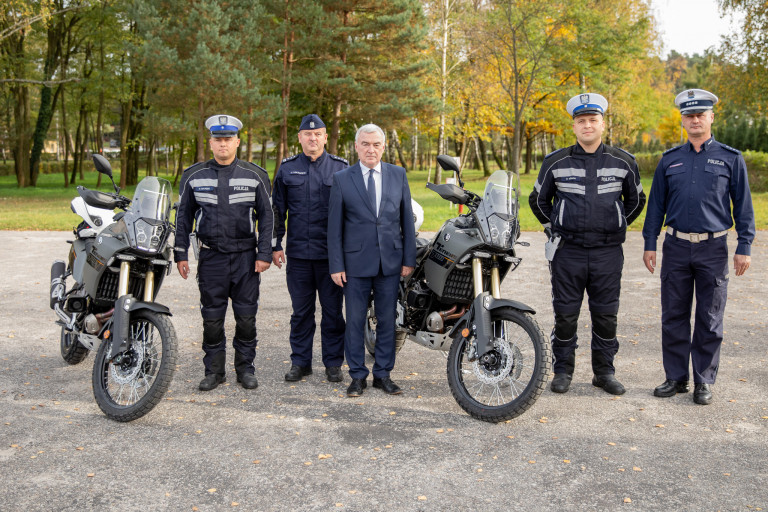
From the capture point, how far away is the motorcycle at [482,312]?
4480 mm

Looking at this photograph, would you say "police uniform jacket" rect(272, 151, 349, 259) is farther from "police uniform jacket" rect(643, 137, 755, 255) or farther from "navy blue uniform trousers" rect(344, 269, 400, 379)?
"police uniform jacket" rect(643, 137, 755, 255)

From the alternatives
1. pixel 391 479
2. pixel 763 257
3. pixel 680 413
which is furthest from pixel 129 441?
pixel 763 257

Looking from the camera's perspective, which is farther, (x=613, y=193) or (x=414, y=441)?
(x=613, y=193)

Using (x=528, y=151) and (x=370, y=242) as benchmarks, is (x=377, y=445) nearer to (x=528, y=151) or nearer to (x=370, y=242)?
(x=370, y=242)

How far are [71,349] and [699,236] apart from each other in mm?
4706

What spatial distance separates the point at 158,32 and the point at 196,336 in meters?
22.9

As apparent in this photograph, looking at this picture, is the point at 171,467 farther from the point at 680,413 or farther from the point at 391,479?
the point at 680,413

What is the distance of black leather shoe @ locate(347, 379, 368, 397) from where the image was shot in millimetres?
5098

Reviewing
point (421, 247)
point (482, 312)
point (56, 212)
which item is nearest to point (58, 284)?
point (421, 247)

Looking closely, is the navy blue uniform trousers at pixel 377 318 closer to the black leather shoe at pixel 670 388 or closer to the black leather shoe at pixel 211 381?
the black leather shoe at pixel 211 381

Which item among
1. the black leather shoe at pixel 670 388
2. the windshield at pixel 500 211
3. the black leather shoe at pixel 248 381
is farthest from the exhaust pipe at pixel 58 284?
the black leather shoe at pixel 670 388

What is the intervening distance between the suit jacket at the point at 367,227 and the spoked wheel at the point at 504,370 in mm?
784

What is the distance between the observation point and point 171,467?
3.83m

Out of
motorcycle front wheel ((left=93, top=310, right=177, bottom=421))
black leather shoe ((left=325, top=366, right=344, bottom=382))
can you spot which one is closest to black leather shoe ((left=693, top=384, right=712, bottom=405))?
black leather shoe ((left=325, top=366, right=344, bottom=382))
